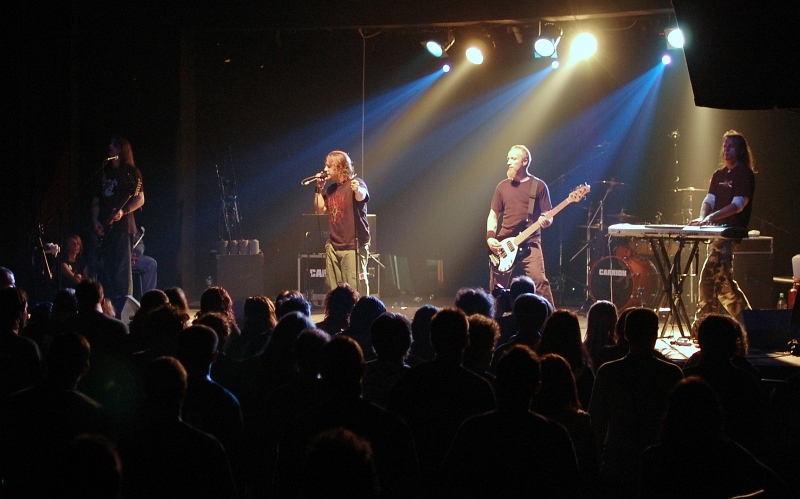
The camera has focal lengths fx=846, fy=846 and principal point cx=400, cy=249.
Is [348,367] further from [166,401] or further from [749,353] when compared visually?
[749,353]

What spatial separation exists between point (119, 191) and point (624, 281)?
7.16 metres

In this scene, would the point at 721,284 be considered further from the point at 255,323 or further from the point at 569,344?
the point at 255,323

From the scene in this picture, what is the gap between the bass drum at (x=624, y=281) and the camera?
12219 mm

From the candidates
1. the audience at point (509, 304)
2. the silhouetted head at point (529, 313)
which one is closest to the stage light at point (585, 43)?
the audience at point (509, 304)

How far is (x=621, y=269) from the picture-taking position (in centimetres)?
1242

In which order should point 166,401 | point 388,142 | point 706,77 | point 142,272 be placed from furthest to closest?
point 388,142, point 142,272, point 706,77, point 166,401

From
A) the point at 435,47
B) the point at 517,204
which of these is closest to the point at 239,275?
the point at 435,47

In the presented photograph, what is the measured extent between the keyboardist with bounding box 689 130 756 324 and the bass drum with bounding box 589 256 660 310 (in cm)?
328

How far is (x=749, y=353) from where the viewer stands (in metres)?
6.97

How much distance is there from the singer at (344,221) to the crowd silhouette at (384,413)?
447 centimetres

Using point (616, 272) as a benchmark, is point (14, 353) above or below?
below

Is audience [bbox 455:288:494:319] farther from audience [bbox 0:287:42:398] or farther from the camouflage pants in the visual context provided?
the camouflage pants

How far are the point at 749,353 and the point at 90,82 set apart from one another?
380 inches

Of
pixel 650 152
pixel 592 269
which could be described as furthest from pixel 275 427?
pixel 650 152
